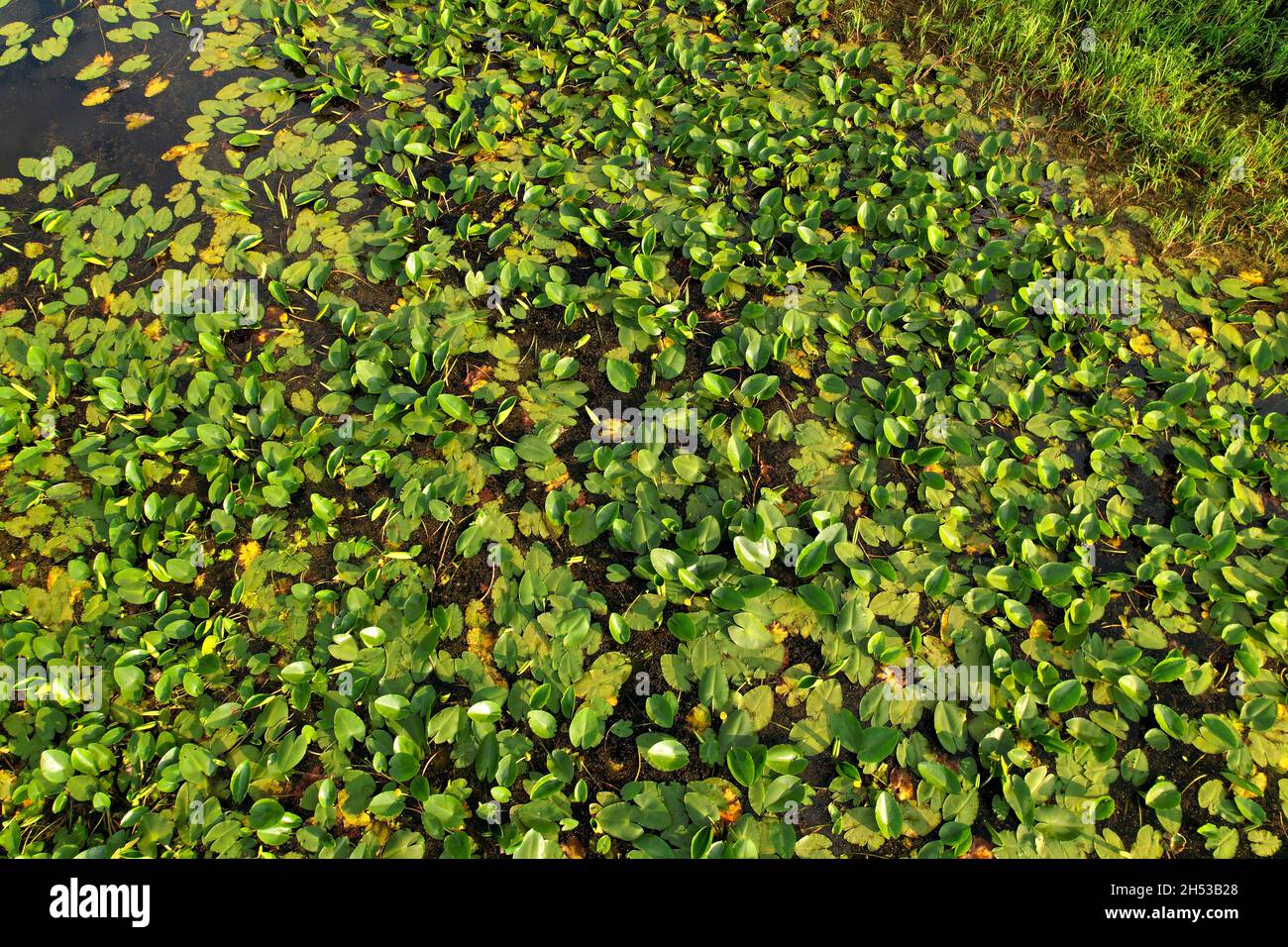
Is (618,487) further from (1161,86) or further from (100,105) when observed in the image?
(1161,86)

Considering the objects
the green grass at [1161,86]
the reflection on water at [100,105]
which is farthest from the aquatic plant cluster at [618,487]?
the green grass at [1161,86]

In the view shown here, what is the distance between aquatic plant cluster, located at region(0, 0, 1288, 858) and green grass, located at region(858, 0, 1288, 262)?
0.41 m

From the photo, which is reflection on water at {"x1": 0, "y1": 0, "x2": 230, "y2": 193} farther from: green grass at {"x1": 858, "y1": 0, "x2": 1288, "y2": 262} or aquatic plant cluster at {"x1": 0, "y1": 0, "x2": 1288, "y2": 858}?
green grass at {"x1": 858, "y1": 0, "x2": 1288, "y2": 262}

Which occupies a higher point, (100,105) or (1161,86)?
(1161,86)

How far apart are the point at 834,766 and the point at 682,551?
0.82 meters

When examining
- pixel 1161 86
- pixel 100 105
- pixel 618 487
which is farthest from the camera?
pixel 1161 86

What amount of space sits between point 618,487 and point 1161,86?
3.86 m

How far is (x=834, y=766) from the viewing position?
2295mm

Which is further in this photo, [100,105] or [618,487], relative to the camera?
[100,105]

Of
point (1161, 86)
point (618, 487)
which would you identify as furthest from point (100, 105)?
point (1161, 86)

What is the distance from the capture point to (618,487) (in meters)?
2.75

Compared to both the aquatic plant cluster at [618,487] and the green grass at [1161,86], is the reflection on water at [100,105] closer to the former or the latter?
the aquatic plant cluster at [618,487]
